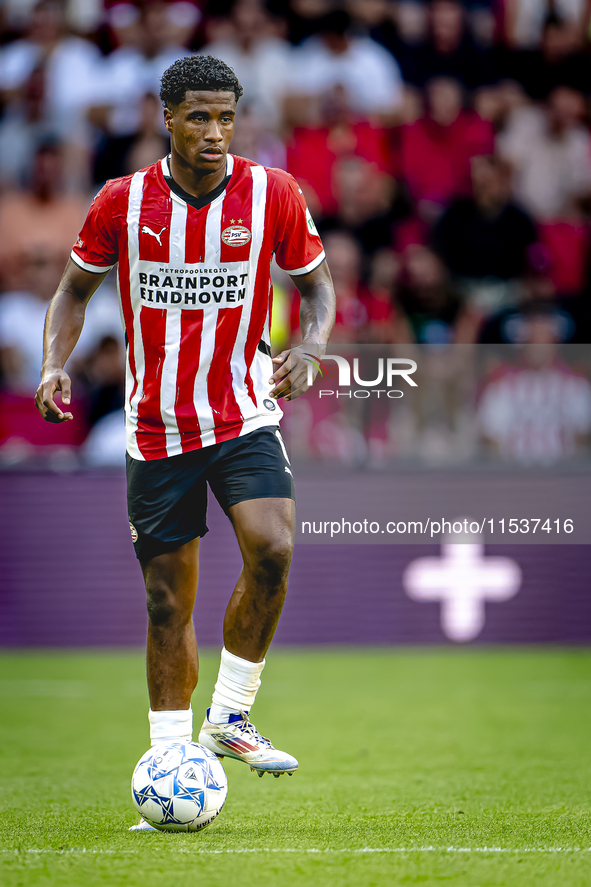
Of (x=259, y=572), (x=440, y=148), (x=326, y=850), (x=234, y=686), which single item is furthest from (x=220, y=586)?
(x=326, y=850)

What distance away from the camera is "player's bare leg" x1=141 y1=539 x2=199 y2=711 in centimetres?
414

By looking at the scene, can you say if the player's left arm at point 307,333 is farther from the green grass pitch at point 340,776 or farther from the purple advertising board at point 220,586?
the purple advertising board at point 220,586

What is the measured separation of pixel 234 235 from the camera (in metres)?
4.12

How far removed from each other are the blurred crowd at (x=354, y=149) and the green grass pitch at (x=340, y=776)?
2.29m

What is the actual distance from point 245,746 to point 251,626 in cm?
41

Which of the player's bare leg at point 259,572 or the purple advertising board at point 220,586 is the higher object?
the player's bare leg at point 259,572

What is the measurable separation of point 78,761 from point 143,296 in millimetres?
2394

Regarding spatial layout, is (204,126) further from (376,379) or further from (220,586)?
(220,586)

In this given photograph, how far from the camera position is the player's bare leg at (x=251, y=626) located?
13.2 feet

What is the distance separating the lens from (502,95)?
11.2 m

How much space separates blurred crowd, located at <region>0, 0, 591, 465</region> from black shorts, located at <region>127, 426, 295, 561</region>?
441cm

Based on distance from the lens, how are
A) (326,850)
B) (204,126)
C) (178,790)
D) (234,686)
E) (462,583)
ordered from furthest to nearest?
(462,583), (234,686), (204,126), (178,790), (326,850)

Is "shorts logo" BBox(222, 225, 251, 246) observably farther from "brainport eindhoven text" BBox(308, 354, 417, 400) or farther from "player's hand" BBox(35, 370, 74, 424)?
"brainport eindhoven text" BBox(308, 354, 417, 400)

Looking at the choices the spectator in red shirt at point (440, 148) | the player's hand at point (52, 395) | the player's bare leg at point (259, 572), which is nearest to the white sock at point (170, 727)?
the player's bare leg at point (259, 572)
